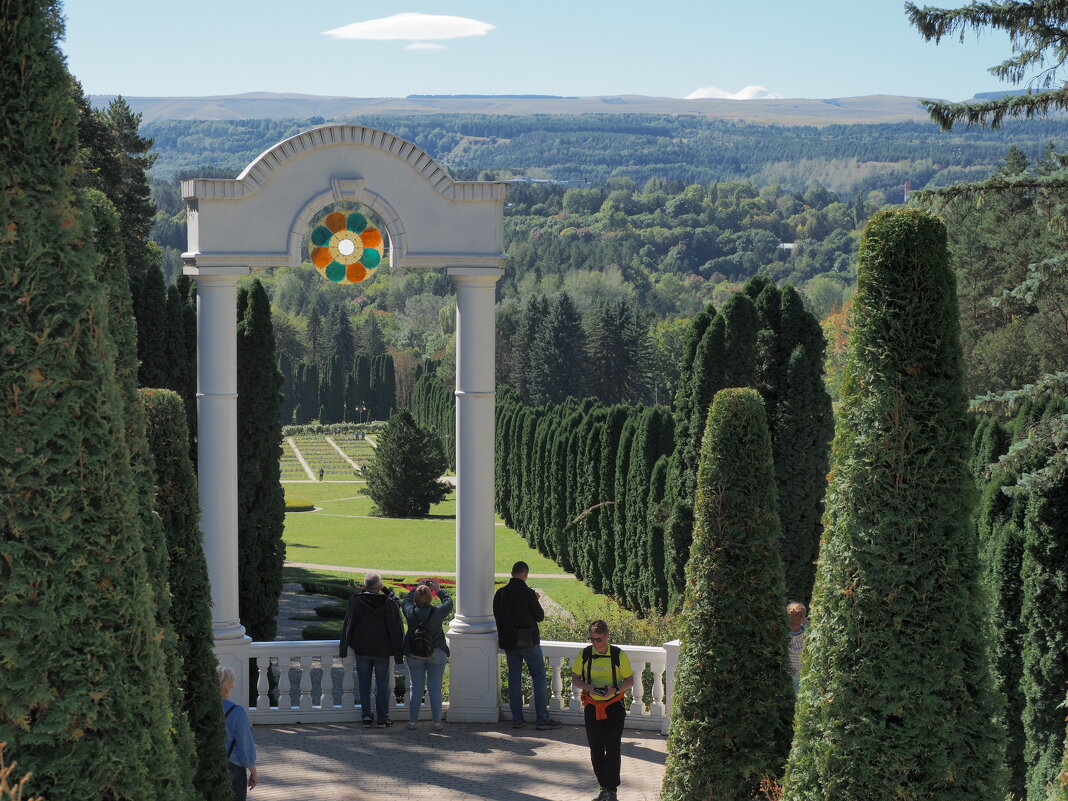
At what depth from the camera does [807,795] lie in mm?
6883

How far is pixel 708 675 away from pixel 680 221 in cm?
18225

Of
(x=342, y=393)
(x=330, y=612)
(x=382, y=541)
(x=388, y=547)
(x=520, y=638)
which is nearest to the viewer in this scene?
(x=520, y=638)

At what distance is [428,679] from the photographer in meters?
12.2

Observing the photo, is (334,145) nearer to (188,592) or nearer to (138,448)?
(188,592)

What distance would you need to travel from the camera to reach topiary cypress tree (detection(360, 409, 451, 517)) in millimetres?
42469

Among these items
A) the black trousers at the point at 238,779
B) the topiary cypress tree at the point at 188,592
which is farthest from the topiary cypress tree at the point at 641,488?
the topiary cypress tree at the point at 188,592

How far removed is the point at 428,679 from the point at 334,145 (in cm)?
520

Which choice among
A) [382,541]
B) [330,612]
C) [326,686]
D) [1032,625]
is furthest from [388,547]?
[1032,625]

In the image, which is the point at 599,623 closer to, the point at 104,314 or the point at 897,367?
the point at 897,367

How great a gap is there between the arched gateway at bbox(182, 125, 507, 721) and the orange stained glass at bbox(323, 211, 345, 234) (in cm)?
43

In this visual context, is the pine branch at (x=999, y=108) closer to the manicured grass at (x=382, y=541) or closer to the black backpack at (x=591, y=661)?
the black backpack at (x=591, y=661)

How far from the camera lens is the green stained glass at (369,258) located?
12836mm

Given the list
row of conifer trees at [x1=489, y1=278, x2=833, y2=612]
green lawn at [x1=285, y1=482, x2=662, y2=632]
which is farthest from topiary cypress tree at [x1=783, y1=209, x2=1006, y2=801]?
green lawn at [x1=285, y1=482, x2=662, y2=632]

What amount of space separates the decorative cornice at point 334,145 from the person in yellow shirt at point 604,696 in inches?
184
